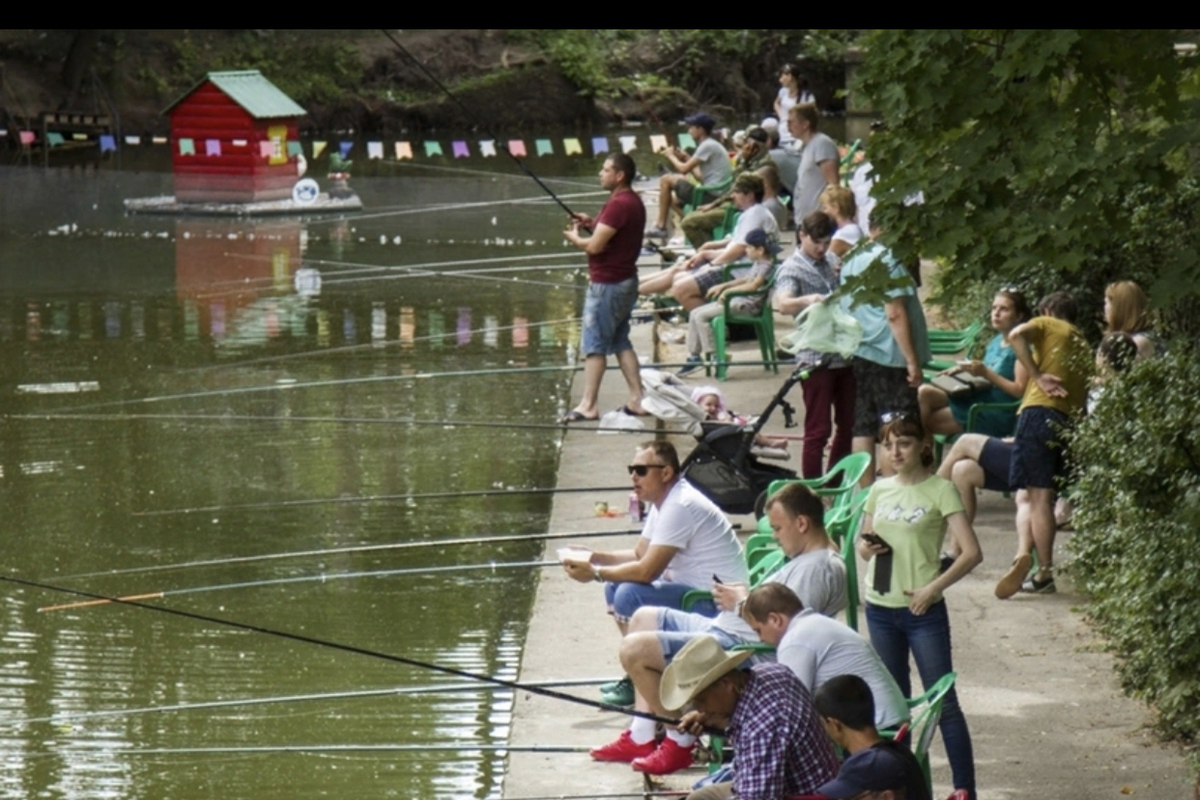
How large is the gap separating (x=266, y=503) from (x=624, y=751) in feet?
15.3

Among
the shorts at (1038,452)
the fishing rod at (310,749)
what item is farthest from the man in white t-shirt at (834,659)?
the shorts at (1038,452)

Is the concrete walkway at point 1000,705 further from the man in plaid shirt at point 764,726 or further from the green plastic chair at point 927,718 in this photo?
the man in plaid shirt at point 764,726

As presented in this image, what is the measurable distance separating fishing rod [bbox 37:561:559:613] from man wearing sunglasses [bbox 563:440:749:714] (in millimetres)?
1543

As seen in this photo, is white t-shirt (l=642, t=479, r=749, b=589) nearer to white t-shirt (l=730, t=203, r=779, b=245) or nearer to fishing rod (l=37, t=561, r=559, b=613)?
fishing rod (l=37, t=561, r=559, b=613)

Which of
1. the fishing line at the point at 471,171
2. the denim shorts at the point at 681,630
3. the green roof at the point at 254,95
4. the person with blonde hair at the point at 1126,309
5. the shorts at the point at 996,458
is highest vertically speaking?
the green roof at the point at 254,95

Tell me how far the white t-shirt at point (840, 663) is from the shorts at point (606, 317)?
6.53 meters

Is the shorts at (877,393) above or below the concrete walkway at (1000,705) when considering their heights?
above

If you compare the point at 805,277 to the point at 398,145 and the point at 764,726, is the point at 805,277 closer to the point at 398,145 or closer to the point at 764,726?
the point at 764,726

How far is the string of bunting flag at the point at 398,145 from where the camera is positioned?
27344 millimetres

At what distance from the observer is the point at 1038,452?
8.56 meters

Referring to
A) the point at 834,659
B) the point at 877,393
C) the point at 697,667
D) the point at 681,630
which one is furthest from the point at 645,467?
the point at 877,393

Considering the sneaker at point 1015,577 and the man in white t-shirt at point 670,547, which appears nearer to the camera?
the man in white t-shirt at point 670,547

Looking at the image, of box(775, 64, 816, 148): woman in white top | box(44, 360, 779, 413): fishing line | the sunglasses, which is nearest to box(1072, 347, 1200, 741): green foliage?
the sunglasses
